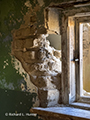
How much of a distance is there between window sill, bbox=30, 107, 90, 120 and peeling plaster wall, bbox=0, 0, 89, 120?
0.16m

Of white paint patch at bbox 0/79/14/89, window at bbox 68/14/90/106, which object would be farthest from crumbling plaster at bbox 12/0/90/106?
white paint patch at bbox 0/79/14/89

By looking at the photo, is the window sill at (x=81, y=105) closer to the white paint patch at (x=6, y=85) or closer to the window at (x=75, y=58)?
the window at (x=75, y=58)

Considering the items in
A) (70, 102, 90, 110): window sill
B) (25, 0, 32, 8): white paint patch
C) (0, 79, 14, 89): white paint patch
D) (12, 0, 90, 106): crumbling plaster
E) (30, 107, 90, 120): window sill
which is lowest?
(30, 107, 90, 120): window sill

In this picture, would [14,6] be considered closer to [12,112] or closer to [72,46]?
[72,46]

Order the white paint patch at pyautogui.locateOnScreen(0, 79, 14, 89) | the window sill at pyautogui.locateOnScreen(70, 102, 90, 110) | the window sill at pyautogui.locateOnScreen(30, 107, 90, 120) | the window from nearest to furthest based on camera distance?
the window sill at pyautogui.locateOnScreen(30, 107, 90, 120) < the window sill at pyautogui.locateOnScreen(70, 102, 90, 110) < the window < the white paint patch at pyautogui.locateOnScreen(0, 79, 14, 89)

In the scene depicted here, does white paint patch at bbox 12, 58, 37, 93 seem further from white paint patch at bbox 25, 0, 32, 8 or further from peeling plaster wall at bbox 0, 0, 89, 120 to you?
white paint patch at bbox 25, 0, 32, 8

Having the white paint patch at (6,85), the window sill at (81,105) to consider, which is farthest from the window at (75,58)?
the white paint patch at (6,85)

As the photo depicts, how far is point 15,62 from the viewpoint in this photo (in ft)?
6.35

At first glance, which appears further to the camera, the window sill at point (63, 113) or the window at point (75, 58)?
the window at point (75, 58)

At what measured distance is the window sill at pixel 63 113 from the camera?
1500mm

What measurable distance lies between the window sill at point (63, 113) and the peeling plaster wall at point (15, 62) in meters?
0.16

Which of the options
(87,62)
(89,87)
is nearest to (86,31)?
(87,62)

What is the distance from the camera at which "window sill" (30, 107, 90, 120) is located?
1.50 m

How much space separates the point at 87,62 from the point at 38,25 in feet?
14.5
